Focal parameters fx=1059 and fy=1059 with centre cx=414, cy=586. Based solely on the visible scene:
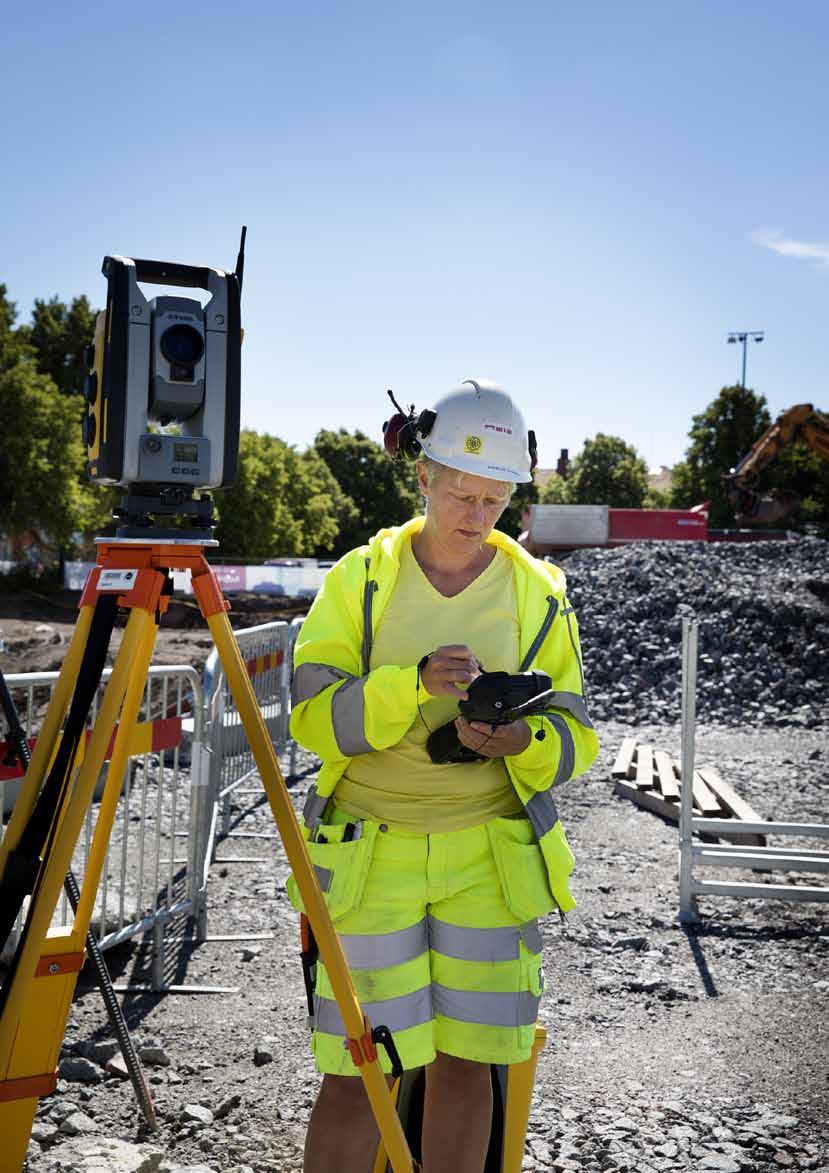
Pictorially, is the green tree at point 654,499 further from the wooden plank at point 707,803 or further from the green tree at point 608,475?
the wooden plank at point 707,803

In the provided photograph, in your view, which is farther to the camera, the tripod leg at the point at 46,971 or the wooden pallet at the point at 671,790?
the wooden pallet at the point at 671,790

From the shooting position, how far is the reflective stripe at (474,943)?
2307 mm

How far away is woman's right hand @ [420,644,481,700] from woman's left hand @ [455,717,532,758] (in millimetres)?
67

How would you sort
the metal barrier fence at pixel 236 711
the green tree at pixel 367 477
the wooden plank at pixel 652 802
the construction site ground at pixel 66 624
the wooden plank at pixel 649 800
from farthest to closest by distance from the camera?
the green tree at pixel 367 477 → the construction site ground at pixel 66 624 → the wooden plank at pixel 649 800 → the wooden plank at pixel 652 802 → the metal barrier fence at pixel 236 711

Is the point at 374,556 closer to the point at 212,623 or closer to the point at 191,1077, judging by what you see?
the point at 212,623

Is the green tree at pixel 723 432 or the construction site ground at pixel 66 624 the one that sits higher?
the green tree at pixel 723 432

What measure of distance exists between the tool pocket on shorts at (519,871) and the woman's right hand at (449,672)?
1.22 ft

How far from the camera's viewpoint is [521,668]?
8.14 ft

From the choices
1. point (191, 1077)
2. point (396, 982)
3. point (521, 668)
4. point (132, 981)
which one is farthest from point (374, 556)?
point (132, 981)

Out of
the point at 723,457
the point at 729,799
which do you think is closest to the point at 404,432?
the point at 729,799

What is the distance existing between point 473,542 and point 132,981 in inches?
128

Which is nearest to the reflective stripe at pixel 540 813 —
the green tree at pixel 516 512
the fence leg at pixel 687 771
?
the fence leg at pixel 687 771

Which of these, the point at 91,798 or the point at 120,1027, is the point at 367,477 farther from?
the point at 91,798

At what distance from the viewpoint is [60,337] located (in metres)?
47.6
